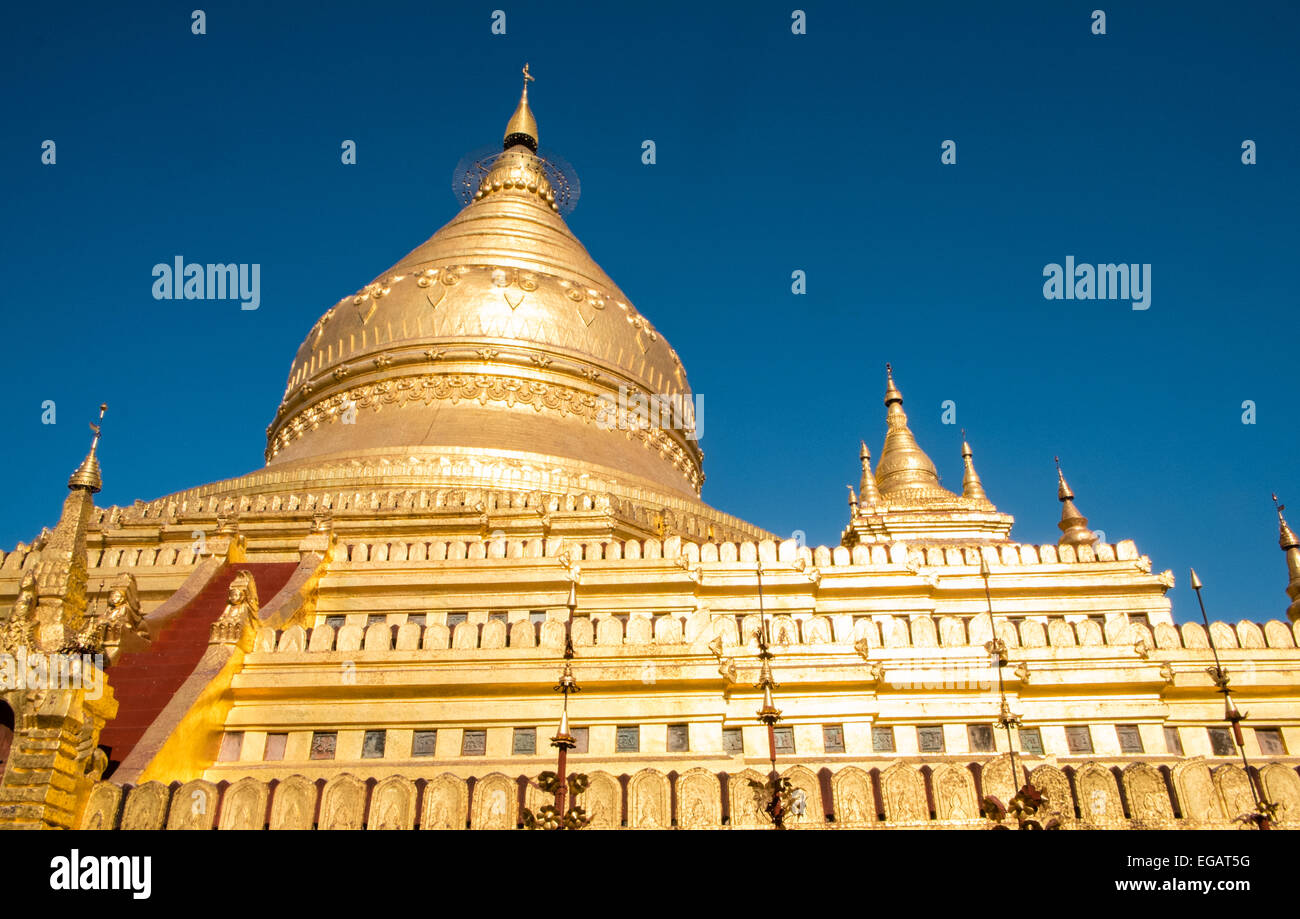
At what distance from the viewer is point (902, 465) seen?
33.8 metres

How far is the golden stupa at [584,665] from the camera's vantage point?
11.5 m

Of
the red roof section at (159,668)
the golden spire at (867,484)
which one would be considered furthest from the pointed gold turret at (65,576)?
the golden spire at (867,484)

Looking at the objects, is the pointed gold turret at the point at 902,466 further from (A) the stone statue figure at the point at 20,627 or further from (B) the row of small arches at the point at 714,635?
(A) the stone statue figure at the point at 20,627

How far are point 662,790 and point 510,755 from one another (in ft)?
14.4

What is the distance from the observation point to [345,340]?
36906 mm

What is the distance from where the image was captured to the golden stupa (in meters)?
11.5

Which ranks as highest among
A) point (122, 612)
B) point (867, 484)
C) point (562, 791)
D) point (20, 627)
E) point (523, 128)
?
point (523, 128)

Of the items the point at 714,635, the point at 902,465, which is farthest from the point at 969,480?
the point at 714,635

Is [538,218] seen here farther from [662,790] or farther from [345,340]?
[662,790]

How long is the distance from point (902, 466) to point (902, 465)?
5 centimetres

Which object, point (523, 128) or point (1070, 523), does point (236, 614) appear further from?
point (523, 128)

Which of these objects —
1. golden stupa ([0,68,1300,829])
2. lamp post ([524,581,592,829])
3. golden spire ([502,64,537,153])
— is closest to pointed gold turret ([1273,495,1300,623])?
golden stupa ([0,68,1300,829])

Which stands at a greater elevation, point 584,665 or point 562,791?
point 584,665
